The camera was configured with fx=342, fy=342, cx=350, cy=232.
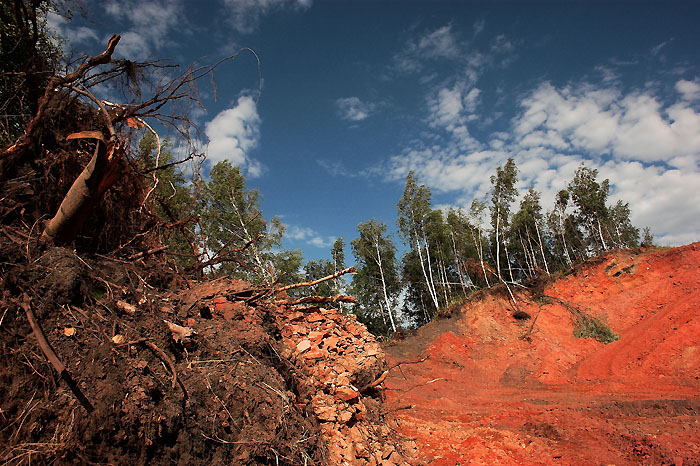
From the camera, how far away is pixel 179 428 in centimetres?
207

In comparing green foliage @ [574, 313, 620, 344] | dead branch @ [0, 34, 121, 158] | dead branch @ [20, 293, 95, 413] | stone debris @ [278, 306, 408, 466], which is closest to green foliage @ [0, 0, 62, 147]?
dead branch @ [0, 34, 121, 158]

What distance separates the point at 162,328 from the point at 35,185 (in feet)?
5.98

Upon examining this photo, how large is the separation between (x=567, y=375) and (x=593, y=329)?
12.9ft

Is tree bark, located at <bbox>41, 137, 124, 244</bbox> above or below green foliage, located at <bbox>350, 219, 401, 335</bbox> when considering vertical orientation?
below

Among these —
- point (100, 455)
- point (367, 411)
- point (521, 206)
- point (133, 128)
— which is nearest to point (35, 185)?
point (133, 128)

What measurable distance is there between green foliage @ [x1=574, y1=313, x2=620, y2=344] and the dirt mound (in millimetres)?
16430

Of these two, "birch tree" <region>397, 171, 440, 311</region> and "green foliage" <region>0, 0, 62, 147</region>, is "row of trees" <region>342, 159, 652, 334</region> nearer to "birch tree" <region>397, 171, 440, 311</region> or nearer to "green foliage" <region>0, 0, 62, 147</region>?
"birch tree" <region>397, 171, 440, 311</region>

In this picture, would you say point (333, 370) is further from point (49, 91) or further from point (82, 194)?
point (49, 91)

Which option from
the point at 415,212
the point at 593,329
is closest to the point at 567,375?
the point at 593,329

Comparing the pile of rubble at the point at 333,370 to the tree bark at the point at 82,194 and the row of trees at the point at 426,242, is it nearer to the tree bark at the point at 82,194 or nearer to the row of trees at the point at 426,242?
the tree bark at the point at 82,194

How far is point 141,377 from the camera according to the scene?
208 centimetres

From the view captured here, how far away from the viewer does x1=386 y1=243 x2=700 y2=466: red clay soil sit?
6.09 meters

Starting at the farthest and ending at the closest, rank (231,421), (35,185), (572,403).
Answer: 1. (572,403)
2. (35,185)
3. (231,421)

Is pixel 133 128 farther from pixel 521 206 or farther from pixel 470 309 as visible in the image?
pixel 521 206
